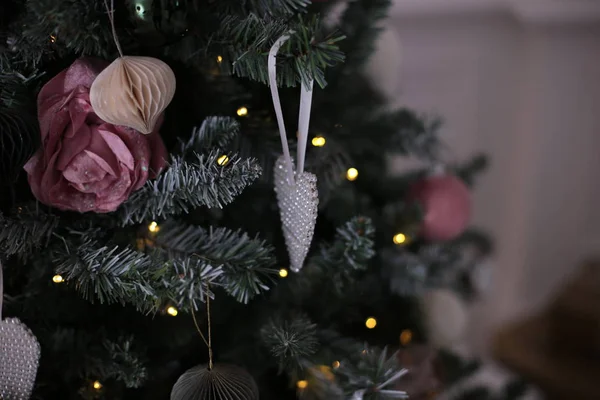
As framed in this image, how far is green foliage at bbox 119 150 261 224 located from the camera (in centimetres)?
36

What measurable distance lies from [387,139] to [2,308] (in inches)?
15.7

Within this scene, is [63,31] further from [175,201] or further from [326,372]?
[326,372]

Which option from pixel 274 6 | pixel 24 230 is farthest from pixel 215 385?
pixel 274 6

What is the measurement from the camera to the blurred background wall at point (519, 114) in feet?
Answer: 4.74

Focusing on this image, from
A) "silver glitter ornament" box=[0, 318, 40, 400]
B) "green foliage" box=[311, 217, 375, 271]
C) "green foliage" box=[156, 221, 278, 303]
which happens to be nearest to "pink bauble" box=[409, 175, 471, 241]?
"green foliage" box=[311, 217, 375, 271]

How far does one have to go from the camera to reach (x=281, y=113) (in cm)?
40

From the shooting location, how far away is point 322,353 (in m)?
0.46

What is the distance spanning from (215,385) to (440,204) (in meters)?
0.39

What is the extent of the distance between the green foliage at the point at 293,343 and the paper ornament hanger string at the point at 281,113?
11 cm

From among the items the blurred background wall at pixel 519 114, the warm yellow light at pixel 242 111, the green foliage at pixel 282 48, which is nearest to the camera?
the green foliage at pixel 282 48

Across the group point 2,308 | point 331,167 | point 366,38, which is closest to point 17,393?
point 2,308

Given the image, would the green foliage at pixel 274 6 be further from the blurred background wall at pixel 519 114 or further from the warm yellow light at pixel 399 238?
the blurred background wall at pixel 519 114

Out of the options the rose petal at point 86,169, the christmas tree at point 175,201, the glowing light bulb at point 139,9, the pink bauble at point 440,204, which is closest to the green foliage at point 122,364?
the christmas tree at point 175,201

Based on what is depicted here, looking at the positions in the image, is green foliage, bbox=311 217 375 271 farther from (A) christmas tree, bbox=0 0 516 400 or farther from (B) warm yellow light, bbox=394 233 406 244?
(B) warm yellow light, bbox=394 233 406 244
